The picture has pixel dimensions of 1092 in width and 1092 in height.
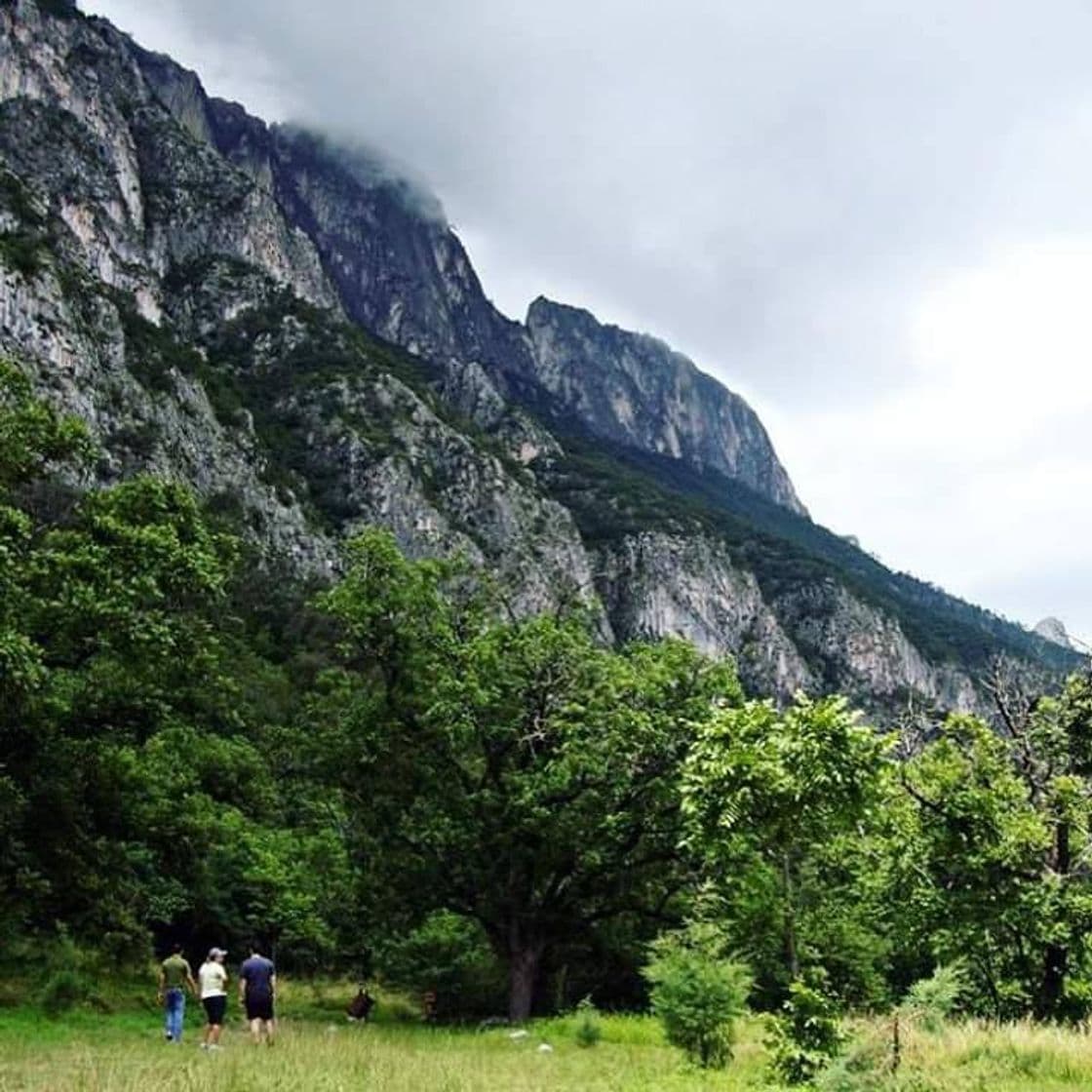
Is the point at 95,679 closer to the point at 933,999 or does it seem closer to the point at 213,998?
the point at 213,998

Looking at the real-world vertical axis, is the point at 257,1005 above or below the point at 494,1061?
above

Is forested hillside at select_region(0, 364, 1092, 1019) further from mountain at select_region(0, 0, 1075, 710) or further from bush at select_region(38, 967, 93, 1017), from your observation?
mountain at select_region(0, 0, 1075, 710)

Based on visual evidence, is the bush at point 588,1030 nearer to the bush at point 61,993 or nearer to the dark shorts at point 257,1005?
the dark shorts at point 257,1005

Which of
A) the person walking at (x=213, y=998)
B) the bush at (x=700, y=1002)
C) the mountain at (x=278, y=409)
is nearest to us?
the bush at (x=700, y=1002)

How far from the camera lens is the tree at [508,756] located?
76.8ft

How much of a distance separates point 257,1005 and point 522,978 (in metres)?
7.45

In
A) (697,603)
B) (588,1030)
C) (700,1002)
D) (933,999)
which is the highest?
(697,603)

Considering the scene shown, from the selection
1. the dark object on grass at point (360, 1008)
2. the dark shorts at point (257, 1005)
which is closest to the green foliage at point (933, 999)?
the dark shorts at point (257, 1005)

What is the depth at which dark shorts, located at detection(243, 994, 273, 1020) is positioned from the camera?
18.5 metres

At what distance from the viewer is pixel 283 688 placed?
236ft

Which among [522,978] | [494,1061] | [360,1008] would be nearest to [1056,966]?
[522,978]

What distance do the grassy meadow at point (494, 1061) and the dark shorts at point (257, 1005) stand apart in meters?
0.57

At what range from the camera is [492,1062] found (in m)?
15.8

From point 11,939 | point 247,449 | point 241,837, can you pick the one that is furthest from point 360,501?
point 11,939
